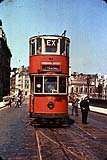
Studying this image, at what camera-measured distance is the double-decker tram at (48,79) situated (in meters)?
13.1

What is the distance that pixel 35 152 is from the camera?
8305 millimetres

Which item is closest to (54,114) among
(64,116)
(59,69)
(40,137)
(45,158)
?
(64,116)

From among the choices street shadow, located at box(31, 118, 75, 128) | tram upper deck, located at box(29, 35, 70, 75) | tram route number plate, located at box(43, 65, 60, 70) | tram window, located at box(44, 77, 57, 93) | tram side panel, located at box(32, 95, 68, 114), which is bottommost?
street shadow, located at box(31, 118, 75, 128)

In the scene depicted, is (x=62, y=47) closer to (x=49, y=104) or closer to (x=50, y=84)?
(x=50, y=84)

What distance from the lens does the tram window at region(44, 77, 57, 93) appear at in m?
13.7

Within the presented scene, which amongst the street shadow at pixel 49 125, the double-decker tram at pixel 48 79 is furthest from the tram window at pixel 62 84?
the street shadow at pixel 49 125

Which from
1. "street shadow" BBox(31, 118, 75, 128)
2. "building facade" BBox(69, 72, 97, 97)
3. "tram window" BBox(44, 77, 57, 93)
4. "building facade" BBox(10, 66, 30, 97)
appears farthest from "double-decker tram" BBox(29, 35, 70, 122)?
"street shadow" BBox(31, 118, 75, 128)

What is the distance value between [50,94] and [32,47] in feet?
5.26

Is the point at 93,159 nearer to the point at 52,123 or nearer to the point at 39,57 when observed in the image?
the point at 39,57

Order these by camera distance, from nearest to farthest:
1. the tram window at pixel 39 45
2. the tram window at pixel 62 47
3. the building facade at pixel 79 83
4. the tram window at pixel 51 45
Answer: the building facade at pixel 79 83
the tram window at pixel 62 47
the tram window at pixel 51 45
the tram window at pixel 39 45

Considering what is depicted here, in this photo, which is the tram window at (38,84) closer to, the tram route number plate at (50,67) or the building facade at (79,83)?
the tram route number plate at (50,67)

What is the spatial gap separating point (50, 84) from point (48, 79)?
0.79ft

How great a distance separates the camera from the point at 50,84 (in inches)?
548

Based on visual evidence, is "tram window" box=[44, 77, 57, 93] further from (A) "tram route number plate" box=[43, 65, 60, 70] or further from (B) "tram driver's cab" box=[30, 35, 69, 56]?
(B) "tram driver's cab" box=[30, 35, 69, 56]
